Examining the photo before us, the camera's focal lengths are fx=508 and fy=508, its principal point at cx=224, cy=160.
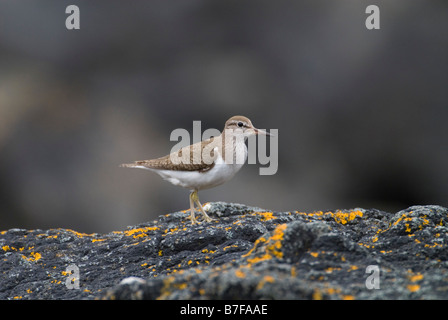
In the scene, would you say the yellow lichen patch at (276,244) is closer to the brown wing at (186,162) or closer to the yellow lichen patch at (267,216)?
the yellow lichen patch at (267,216)

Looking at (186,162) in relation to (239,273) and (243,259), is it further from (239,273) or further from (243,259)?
(239,273)

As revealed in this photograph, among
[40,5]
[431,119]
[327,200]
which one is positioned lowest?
[327,200]

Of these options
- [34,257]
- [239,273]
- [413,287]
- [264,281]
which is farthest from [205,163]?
[413,287]

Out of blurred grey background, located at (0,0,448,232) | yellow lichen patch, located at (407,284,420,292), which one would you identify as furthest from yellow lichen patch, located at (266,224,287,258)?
blurred grey background, located at (0,0,448,232)

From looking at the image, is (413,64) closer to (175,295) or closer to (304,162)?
(304,162)

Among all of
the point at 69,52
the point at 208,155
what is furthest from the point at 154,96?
the point at 208,155
